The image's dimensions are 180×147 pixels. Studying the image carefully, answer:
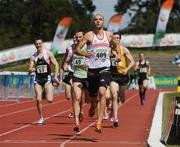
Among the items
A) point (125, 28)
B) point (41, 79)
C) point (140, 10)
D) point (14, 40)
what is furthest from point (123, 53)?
point (140, 10)

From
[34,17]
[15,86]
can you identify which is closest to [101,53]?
[15,86]

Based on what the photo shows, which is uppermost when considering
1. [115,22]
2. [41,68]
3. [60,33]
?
[115,22]

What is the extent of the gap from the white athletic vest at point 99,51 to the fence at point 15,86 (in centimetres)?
1952

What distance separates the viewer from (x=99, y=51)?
1229 centimetres

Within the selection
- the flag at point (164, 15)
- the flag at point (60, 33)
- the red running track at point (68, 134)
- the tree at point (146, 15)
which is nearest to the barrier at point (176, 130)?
the red running track at point (68, 134)

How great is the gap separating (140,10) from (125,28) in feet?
33.4

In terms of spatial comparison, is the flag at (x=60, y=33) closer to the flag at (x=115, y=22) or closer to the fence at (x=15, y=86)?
the flag at (x=115, y=22)

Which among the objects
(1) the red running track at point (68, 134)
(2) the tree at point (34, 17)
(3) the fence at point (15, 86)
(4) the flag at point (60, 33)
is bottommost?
(1) the red running track at point (68, 134)

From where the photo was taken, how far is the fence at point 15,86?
31923mm

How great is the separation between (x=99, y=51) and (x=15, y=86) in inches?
821

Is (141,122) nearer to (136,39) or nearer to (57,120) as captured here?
(57,120)

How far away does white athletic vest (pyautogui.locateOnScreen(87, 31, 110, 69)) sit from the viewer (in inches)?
484

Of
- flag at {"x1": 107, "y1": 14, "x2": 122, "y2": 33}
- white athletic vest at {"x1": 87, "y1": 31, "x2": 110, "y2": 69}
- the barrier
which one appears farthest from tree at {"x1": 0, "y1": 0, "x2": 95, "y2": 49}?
the barrier

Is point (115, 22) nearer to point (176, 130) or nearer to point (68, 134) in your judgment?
point (68, 134)
